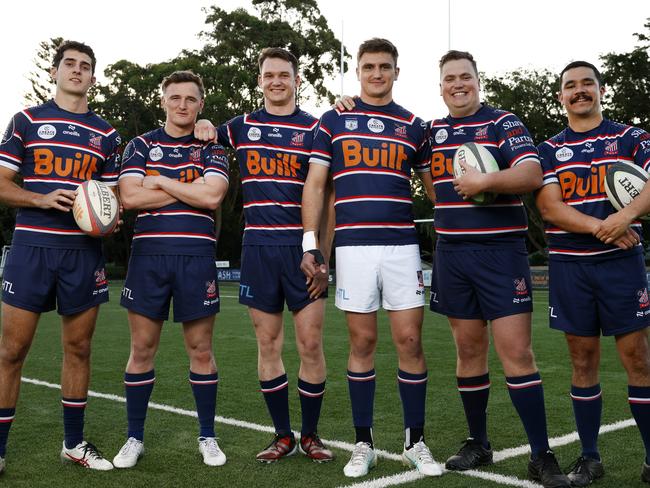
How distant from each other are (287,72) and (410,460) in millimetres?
2589

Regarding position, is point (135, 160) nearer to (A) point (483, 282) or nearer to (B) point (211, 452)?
(B) point (211, 452)

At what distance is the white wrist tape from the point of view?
13.9 feet

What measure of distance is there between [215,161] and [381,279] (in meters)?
1.35

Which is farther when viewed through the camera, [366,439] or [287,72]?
[287,72]

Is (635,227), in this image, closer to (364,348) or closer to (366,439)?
(364,348)

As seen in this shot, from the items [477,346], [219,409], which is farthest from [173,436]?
[477,346]

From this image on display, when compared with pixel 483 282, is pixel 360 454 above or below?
below

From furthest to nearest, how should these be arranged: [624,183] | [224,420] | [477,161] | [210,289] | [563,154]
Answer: [224,420] < [210,289] < [563,154] < [477,161] < [624,183]

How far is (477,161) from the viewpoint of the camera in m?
3.91

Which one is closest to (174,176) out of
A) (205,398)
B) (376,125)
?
(376,125)

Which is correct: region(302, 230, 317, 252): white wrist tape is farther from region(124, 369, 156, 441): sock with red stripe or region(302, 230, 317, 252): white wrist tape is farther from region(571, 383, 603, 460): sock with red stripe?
region(571, 383, 603, 460): sock with red stripe

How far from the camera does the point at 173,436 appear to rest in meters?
4.96

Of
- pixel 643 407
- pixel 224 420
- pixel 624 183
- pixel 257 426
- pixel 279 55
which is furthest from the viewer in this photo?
pixel 224 420

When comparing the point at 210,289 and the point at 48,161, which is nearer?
the point at 48,161
